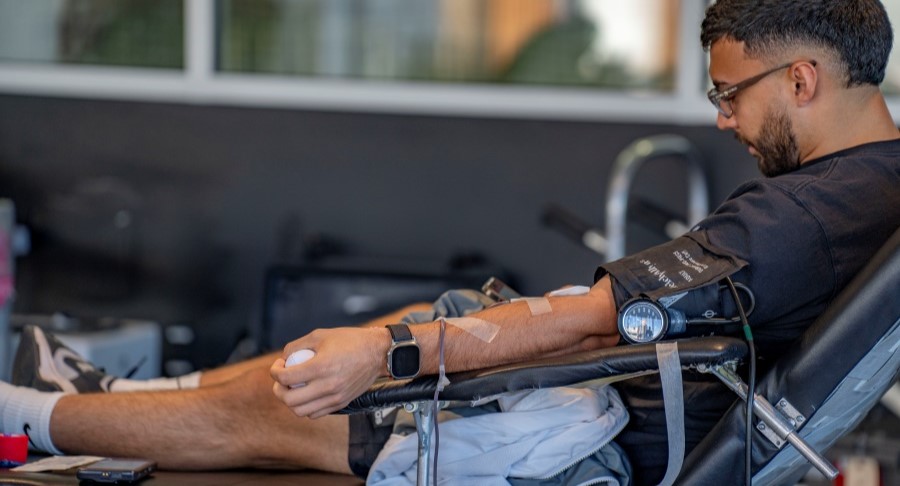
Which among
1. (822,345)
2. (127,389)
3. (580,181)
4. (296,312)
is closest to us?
(822,345)

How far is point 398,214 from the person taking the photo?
4188mm

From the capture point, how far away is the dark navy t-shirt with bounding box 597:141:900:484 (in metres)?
1.71

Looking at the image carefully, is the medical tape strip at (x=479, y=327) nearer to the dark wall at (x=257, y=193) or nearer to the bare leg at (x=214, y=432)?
the bare leg at (x=214, y=432)

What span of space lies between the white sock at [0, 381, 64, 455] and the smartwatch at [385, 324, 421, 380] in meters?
0.71

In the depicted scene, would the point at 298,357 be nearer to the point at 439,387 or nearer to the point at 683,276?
the point at 439,387

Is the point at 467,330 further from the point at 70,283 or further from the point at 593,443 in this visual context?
the point at 70,283

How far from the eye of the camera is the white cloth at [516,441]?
1792 millimetres

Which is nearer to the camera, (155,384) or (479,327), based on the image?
(479,327)

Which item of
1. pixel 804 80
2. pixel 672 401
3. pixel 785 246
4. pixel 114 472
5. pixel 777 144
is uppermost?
pixel 804 80

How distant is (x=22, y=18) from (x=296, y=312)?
1.61 m

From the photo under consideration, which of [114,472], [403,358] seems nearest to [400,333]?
[403,358]

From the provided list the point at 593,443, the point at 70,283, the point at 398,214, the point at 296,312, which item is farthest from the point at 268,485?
the point at 70,283

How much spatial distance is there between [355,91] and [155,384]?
2.10m

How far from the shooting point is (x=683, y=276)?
66.7 inches
